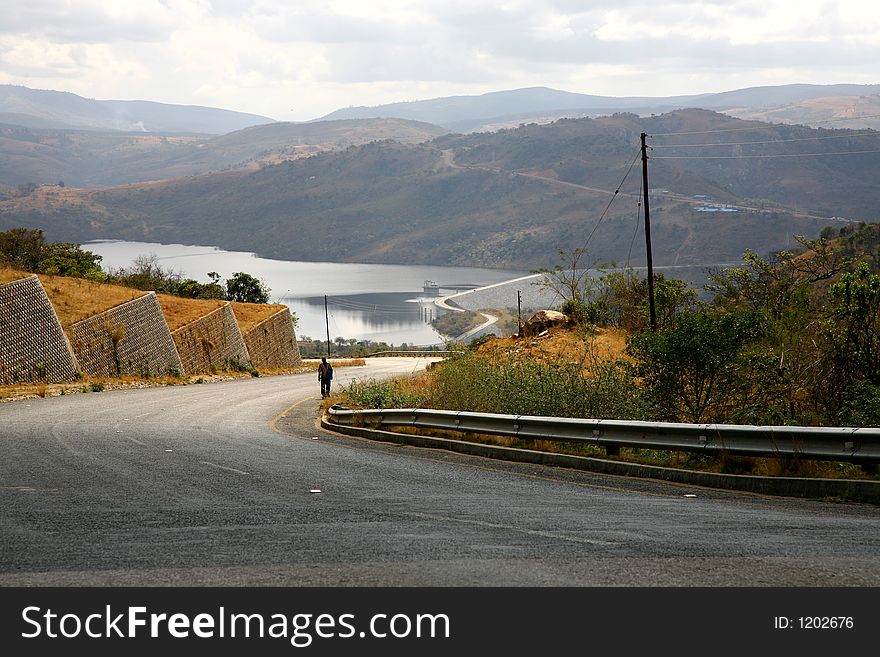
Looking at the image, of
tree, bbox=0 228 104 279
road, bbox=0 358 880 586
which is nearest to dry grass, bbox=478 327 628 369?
road, bbox=0 358 880 586

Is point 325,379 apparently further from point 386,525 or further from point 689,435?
point 386,525

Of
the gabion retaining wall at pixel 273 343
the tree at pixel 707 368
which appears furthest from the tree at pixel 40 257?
the tree at pixel 707 368

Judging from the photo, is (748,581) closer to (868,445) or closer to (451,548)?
(451,548)

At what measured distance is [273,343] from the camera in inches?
2414

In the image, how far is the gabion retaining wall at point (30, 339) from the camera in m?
31.5

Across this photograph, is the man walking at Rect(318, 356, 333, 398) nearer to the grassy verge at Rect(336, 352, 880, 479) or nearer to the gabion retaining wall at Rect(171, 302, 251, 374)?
the grassy verge at Rect(336, 352, 880, 479)

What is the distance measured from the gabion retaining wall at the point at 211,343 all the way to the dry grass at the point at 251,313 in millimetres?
3495

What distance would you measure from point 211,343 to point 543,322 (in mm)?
18527

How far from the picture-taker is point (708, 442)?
40.7 ft

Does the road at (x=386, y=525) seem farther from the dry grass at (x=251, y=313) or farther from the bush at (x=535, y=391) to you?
the dry grass at (x=251, y=313)

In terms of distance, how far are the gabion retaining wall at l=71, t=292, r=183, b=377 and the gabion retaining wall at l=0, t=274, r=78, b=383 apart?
1.93 metres

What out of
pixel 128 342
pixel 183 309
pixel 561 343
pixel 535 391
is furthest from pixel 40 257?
pixel 535 391
